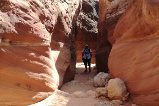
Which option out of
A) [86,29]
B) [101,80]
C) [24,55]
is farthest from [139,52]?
[86,29]

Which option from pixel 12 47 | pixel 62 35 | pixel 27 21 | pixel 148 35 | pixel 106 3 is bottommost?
pixel 12 47

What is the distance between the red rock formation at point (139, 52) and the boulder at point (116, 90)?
20cm

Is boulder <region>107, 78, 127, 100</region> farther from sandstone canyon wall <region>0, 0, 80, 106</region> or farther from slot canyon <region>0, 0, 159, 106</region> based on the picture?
sandstone canyon wall <region>0, 0, 80, 106</region>

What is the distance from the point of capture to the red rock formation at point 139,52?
3.27 metres

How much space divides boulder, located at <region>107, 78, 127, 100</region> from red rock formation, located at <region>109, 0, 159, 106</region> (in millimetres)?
204

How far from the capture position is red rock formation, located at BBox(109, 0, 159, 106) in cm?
327

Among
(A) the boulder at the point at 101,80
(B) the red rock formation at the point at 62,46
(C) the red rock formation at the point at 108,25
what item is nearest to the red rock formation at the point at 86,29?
(C) the red rock formation at the point at 108,25

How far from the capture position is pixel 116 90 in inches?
142

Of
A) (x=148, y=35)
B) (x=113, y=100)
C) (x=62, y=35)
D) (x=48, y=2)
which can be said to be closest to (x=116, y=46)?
(x=148, y=35)

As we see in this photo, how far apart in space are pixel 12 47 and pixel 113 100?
2686 millimetres

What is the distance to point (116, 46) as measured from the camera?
4.92 m

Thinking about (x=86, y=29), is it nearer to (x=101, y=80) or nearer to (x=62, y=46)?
(x=62, y=46)

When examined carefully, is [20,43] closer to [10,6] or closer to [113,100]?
[10,6]

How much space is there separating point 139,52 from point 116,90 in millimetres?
1175
